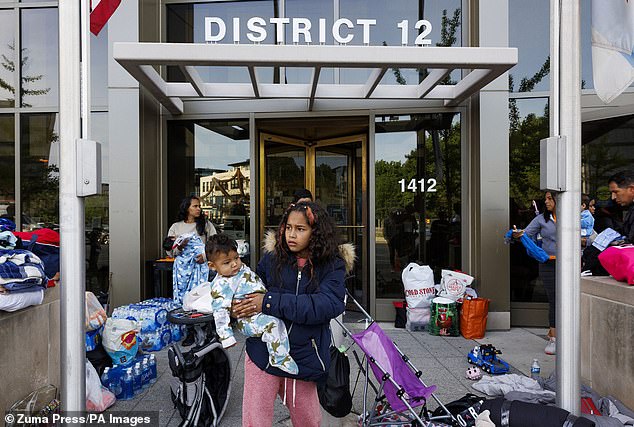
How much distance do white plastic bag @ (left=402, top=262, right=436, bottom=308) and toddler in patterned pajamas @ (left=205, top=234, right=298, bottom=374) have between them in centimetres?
429

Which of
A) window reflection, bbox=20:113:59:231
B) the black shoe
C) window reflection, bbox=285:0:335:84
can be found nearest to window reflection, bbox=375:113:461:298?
window reflection, bbox=285:0:335:84

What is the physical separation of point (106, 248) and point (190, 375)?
4.41 meters

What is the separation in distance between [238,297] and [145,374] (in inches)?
103

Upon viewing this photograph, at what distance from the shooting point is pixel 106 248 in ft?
23.7

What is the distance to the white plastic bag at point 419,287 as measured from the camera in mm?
6734

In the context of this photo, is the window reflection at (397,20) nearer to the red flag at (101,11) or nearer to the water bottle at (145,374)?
the red flag at (101,11)

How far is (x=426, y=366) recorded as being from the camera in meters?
5.23

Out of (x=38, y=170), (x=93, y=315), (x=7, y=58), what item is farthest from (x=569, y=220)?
(x=7, y=58)

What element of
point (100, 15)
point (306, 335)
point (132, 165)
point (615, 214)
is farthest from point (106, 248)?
point (615, 214)

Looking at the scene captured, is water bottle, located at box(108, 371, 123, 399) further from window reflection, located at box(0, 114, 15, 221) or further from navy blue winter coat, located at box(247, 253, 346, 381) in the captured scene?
window reflection, located at box(0, 114, 15, 221)

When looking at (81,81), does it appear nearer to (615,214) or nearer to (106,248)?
(106,248)

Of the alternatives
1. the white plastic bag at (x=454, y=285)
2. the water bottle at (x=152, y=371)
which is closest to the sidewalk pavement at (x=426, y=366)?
the water bottle at (x=152, y=371)

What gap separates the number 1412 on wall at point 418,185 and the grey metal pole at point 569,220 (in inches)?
189

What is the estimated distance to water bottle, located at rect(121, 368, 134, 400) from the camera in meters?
4.28
